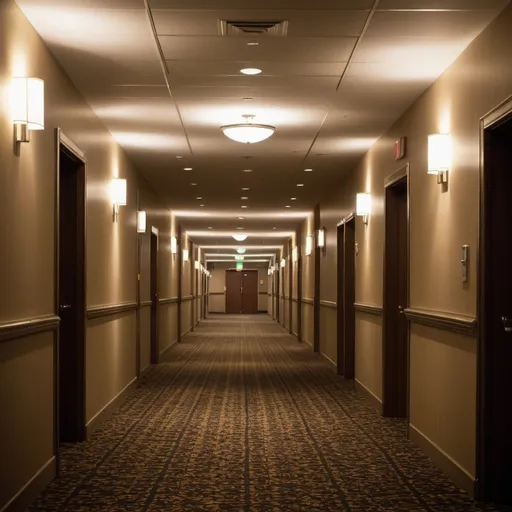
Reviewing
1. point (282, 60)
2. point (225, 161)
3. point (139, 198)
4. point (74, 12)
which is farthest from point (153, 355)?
point (74, 12)

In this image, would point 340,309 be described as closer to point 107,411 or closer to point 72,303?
point 107,411

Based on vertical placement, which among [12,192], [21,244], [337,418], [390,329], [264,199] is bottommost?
[337,418]

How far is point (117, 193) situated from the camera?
843 cm

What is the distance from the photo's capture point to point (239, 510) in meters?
4.48

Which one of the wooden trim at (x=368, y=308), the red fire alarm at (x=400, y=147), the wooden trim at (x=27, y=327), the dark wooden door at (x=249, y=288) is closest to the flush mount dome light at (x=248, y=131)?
the red fire alarm at (x=400, y=147)

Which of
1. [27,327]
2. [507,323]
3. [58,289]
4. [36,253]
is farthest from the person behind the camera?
[58,289]

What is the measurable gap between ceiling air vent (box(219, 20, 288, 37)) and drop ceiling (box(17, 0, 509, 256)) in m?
0.05

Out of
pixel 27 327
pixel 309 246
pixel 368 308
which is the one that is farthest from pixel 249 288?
pixel 27 327

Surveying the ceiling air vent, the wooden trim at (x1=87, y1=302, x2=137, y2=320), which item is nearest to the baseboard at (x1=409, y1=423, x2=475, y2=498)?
the wooden trim at (x1=87, y1=302, x2=137, y2=320)

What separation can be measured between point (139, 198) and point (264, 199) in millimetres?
3861

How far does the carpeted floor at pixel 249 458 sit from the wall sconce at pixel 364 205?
210 cm

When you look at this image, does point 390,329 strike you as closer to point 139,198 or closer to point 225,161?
point 225,161

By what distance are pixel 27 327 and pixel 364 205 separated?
5409 mm

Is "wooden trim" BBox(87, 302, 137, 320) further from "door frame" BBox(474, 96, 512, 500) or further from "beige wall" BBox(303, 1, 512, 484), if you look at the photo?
"door frame" BBox(474, 96, 512, 500)
